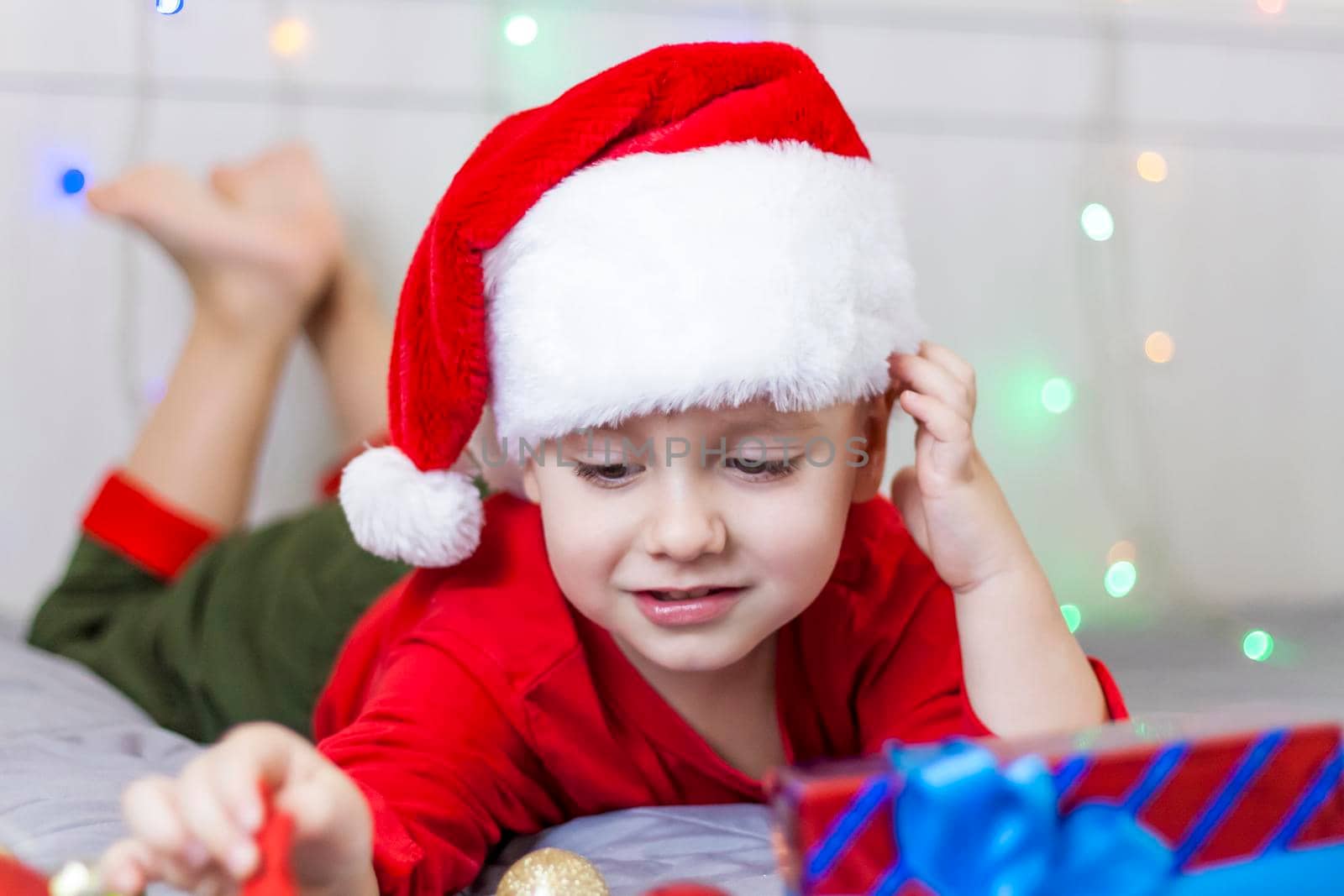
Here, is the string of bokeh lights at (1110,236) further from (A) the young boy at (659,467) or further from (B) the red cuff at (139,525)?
(A) the young boy at (659,467)

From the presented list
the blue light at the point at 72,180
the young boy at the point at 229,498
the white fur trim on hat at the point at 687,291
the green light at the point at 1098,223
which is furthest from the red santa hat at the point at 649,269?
the blue light at the point at 72,180

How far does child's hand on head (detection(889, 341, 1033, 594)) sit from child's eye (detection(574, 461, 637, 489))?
0.19 meters

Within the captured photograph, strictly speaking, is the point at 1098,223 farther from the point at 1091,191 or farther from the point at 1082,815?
the point at 1082,815

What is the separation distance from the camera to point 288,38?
5.83ft

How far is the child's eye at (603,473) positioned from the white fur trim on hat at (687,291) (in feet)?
0.10

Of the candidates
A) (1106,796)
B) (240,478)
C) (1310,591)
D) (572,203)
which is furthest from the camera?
(1310,591)

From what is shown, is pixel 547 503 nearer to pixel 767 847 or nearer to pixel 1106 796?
pixel 767 847

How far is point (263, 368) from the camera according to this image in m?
1.52

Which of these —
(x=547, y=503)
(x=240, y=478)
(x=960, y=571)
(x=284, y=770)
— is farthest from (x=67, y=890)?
(x=240, y=478)

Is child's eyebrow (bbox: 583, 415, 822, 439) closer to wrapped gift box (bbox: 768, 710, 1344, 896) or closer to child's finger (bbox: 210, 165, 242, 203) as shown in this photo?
wrapped gift box (bbox: 768, 710, 1344, 896)

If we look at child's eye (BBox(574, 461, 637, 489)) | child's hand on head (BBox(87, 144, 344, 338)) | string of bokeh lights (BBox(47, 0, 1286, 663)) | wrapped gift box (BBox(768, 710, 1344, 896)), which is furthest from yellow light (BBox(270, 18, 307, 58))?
wrapped gift box (BBox(768, 710, 1344, 896))

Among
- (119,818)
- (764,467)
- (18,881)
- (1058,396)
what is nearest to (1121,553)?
(1058,396)

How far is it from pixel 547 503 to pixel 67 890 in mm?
386

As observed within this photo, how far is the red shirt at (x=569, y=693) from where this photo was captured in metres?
0.87
